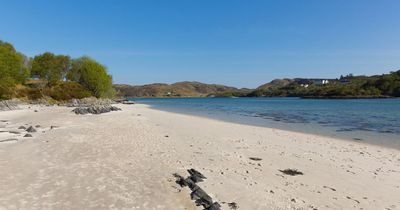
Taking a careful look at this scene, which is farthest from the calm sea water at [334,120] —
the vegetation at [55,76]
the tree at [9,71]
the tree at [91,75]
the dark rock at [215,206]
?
the tree at [91,75]

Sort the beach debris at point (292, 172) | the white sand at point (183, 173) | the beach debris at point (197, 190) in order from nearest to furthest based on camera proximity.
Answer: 1. the beach debris at point (197, 190)
2. the white sand at point (183, 173)
3. the beach debris at point (292, 172)

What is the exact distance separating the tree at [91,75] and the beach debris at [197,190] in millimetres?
102843

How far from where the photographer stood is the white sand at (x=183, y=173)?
834 centimetres

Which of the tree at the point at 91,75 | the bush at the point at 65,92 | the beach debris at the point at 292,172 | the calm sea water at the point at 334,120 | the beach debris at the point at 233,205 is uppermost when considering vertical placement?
the tree at the point at 91,75

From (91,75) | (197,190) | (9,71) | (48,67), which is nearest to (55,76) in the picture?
(48,67)

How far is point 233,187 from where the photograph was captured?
9.65 m

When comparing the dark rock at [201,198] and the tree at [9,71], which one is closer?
the dark rock at [201,198]

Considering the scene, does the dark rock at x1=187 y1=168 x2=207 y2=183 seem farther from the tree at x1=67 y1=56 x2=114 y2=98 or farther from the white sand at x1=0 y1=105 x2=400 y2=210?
the tree at x1=67 y1=56 x2=114 y2=98

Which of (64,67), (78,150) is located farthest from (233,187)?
(64,67)

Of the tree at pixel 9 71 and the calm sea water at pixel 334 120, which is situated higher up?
the tree at pixel 9 71

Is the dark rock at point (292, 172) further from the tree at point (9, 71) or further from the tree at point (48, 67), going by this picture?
the tree at point (48, 67)

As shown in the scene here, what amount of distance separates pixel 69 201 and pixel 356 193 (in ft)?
25.6

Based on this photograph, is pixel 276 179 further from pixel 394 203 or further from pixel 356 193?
pixel 394 203

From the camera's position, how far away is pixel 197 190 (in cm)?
878
